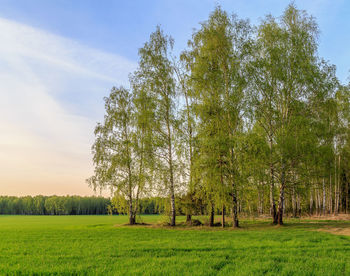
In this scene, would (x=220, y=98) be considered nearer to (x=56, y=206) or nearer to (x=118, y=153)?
(x=118, y=153)

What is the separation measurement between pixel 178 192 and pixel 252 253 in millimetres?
14994

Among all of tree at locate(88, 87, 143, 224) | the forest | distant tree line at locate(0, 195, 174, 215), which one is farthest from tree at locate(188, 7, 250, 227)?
distant tree line at locate(0, 195, 174, 215)

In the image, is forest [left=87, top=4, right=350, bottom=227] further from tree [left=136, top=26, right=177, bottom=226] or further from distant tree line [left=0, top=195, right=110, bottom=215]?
distant tree line [left=0, top=195, right=110, bottom=215]

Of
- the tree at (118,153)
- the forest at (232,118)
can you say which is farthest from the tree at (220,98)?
the tree at (118,153)

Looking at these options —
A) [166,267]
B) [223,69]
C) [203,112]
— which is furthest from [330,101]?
[166,267]

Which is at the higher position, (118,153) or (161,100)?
(161,100)

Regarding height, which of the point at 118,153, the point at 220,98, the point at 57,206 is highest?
the point at 220,98

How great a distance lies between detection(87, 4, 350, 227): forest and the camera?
22.1 m

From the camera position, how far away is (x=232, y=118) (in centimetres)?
2347

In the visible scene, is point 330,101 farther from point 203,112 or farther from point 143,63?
point 143,63

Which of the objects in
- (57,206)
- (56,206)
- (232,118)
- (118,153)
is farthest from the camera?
(57,206)

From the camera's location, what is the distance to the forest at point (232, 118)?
22125 mm

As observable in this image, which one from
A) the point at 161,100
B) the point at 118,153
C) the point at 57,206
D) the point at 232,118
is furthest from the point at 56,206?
the point at 232,118

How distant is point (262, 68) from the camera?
2500 centimetres
